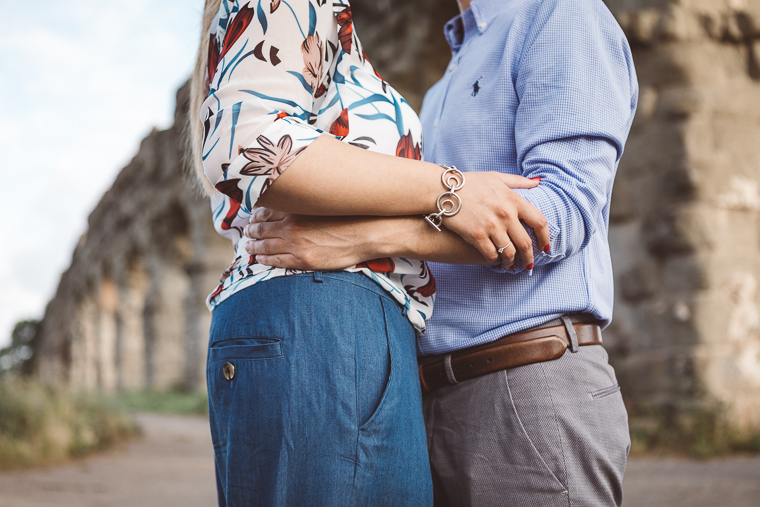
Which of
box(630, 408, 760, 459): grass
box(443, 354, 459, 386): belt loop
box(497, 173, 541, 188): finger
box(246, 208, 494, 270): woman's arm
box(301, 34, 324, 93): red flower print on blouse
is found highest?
box(301, 34, 324, 93): red flower print on blouse

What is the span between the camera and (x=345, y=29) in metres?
1.03

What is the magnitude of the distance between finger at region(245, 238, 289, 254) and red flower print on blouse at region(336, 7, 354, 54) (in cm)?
37

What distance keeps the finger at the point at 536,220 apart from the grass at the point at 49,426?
561 centimetres

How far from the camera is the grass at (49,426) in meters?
5.24

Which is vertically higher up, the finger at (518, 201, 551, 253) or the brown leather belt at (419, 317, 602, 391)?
the finger at (518, 201, 551, 253)

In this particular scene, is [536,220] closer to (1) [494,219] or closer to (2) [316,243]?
(1) [494,219]

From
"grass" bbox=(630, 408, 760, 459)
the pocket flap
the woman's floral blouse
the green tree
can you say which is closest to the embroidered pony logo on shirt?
the woman's floral blouse

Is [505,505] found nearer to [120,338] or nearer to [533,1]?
[533,1]

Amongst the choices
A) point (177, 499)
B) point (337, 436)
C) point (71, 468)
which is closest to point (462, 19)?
point (337, 436)

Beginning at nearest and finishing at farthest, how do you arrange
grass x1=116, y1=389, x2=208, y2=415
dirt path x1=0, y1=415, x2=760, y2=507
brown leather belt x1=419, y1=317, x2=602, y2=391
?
brown leather belt x1=419, y1=317, x2=602, y2=391 < dirt path x1=0, y1=415, x2=760, y2=507 < grass x1=116, y1=389, x2=208, y2=415

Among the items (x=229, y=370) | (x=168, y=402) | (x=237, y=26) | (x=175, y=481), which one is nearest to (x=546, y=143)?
(x=237, y=26)

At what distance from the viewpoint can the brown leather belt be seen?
3.58 ft

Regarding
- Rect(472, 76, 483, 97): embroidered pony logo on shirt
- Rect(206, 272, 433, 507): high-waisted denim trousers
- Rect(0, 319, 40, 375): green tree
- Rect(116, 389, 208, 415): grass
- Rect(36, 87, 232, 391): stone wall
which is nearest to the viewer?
Rect(206, 272, 433, 507): high-waisted denim trousers

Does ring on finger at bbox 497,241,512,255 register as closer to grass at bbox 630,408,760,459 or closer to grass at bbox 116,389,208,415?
grass at bbox 630,408,760,459
